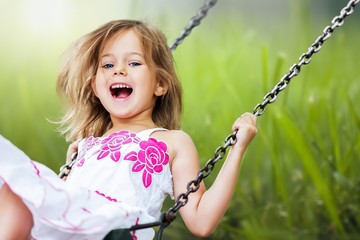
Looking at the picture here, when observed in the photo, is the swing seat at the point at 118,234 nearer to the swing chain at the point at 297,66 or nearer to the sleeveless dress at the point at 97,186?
the sleeveless dress at the point at 97,186

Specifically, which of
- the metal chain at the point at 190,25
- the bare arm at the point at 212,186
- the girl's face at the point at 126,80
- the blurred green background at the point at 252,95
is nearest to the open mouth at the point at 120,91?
the girl's face at the point at 126,80

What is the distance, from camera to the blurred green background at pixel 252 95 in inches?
117

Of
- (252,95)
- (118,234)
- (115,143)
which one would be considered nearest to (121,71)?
(115,143)

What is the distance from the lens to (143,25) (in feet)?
4.72

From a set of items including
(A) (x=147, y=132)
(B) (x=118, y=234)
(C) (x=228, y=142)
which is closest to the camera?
(B) (x=118, y=234)

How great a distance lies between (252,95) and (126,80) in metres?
1.78

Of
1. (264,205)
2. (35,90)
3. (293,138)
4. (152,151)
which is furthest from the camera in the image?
(35,90)

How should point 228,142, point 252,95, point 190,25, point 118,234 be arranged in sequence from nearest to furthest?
point 118,234
point 228,142
point 190,25
point 252,95

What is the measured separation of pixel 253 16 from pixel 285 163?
2.38 ft

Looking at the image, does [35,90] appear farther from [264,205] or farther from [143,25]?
[143,25]

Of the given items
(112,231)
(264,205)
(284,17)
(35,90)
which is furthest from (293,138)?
(112,231)

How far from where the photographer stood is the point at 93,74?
1429 millimetres

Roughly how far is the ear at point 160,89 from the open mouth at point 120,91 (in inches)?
2.1

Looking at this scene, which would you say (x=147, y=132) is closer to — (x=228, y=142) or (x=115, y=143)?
(x=115, y=143)
